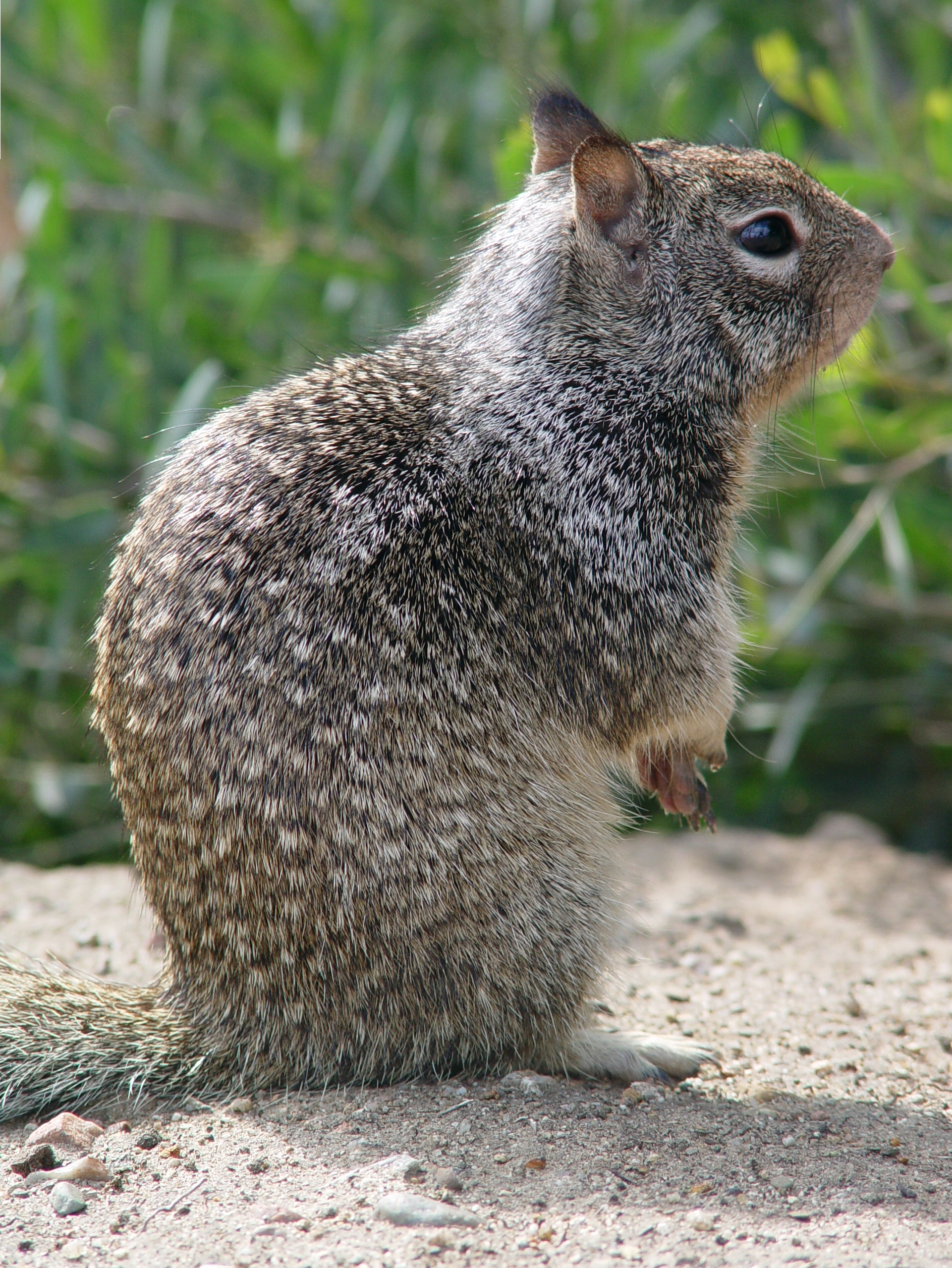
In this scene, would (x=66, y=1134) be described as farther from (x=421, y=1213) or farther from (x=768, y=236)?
(x=768, y=236)

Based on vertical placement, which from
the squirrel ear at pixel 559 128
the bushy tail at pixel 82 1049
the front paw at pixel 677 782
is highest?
the squirrel ear at pixel 559 128

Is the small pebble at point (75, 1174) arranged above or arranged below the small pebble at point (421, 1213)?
above

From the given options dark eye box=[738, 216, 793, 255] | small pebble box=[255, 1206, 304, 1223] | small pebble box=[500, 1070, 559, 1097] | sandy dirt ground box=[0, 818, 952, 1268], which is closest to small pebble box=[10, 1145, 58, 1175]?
sandy dirt ground box=[0, 818, 952, 1268]

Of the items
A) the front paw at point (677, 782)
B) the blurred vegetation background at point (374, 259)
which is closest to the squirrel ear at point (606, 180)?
the front paw at point (677, 782)

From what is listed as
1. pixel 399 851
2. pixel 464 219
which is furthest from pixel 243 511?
pixel 464 219

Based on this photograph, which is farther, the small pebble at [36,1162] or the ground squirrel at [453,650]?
the ground squirrel at [453,650]

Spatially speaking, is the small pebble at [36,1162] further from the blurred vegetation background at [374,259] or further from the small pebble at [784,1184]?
the blurred vegetation background at [374,259]

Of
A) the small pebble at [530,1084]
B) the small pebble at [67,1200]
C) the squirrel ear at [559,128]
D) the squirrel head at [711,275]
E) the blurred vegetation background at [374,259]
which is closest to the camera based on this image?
the small pebble at [67,1200]

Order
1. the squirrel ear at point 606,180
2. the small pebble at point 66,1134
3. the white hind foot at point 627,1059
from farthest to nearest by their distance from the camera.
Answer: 1. the squirrel ear at point 606,180
2. the white hind foot at point 627,1059
3. the small pebble at point 66,1134
